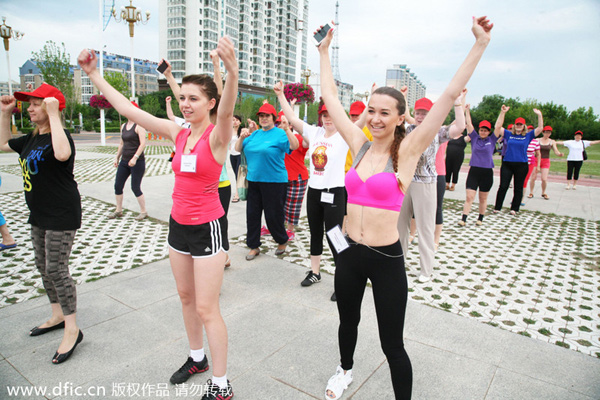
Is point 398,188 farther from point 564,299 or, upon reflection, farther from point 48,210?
point 564,299

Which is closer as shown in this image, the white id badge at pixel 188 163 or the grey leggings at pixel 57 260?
the white id badge at pixel 188 163

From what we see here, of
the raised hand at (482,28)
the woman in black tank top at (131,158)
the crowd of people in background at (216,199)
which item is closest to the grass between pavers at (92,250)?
the woman in black tank top at (131,158)

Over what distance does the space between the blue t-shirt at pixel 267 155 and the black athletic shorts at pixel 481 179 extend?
14.6 ft

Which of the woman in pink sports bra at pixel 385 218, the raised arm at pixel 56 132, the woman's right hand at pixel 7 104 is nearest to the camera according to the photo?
the woman in pink sports bra at pixel 385 218

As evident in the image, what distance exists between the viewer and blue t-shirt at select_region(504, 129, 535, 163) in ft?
26.7

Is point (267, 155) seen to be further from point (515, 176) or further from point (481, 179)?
point (515, 176)

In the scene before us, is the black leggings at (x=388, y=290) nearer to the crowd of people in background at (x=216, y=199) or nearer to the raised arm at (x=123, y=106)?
the crowd of people in background at (x=216, y=199)

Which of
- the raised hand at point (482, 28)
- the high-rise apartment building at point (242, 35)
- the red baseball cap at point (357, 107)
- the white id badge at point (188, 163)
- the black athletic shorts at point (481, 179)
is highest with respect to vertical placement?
the high-rise apartment building at point (242, 35)

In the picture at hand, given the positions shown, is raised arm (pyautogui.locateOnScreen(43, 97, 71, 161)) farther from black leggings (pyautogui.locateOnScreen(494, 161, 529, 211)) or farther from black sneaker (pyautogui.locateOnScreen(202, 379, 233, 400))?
black leggings (pyautogui.locateOnScreen(494, 161, 529, 211))

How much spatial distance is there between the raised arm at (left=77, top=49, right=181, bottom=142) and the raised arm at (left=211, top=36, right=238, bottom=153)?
472 mm

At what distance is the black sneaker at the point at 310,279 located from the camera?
4.46m

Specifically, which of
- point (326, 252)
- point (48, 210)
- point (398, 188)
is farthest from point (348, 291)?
point (326, 252)

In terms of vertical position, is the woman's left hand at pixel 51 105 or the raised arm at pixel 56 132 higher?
the woman's left hand at pixel 51 105

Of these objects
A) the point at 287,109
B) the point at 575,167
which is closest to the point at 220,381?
the point at 287,109
